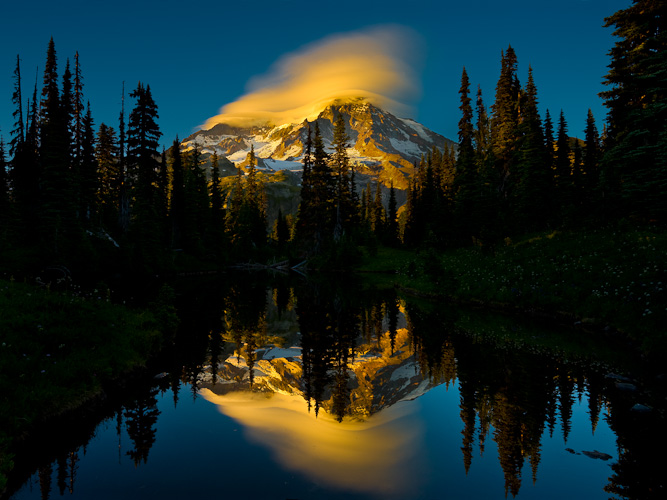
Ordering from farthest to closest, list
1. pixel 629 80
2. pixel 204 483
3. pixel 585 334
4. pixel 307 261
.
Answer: pixel 307 261
pixel 629 80
pixel 585 334
pixel 204 483

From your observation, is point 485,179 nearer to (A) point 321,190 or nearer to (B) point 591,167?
(B) point 591,167

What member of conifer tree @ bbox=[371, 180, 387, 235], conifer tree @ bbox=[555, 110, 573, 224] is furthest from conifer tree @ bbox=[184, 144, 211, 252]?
conifer tree @ bbox=[555, 110, 573, 224]

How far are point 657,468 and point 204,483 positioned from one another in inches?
353

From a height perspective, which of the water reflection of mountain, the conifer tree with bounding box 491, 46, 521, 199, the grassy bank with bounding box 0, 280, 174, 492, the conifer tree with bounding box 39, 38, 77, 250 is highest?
the conifer tree with bounding box 491, 46, 521, 199

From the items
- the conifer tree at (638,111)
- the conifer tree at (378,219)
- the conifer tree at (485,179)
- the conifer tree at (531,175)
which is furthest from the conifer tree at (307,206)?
the conifer tree at (638,111)

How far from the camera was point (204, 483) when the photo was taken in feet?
25.8

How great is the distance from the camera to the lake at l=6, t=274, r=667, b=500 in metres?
7.82

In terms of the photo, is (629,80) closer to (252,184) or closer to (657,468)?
(657,468)

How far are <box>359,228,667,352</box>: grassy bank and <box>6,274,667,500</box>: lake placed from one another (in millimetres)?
1633

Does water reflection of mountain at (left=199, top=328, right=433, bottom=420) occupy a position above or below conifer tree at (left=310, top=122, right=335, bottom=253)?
below

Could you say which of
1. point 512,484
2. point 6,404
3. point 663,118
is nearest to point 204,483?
point 6,404

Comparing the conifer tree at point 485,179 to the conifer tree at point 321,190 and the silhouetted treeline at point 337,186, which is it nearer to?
the silhouetted treeline at point 337,186

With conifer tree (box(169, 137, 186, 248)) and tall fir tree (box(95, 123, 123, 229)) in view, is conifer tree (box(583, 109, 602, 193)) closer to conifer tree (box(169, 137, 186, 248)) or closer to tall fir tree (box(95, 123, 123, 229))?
conifer tree (box(169, 137, 186, 248))

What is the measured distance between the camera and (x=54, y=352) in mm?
11141
